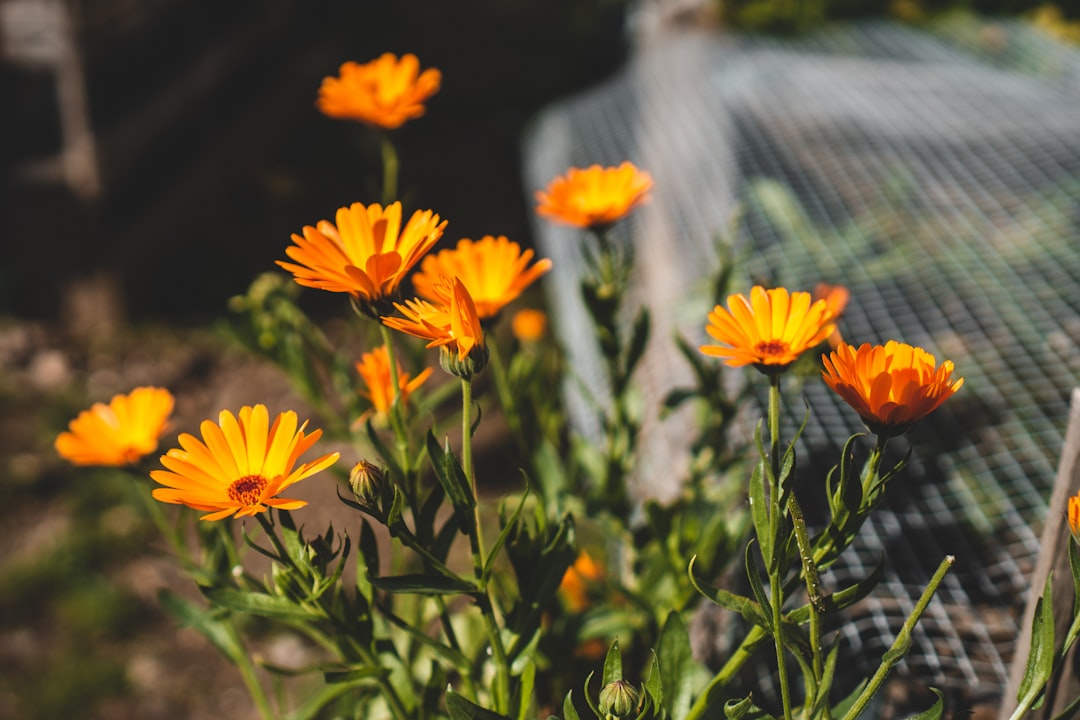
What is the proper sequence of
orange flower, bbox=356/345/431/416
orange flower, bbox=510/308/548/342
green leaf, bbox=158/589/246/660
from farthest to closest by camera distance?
orange flower, bbox=510/308/548/342 < green leaf, bbox=158/589/246/660 < orange flower, bbox=356/345/431/416

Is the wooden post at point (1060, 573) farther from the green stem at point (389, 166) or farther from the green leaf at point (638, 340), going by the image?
the green stem at point (389, 166)

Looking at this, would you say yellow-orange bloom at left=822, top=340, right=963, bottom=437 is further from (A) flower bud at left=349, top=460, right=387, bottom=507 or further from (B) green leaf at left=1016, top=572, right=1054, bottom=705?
(A) flower bud at left=349, top=460, right=387, bottom=507

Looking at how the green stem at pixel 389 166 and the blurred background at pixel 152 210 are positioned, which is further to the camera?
the blurred background at pixel 152 210

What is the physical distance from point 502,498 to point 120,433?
371 mm

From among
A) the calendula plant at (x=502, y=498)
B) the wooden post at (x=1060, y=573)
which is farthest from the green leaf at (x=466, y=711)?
the wooden post at (x=1060, y=573)

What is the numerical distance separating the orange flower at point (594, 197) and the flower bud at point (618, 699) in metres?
0.44

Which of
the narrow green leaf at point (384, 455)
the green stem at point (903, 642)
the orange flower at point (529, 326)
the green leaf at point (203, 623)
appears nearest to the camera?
the green stem at point (903, 642)

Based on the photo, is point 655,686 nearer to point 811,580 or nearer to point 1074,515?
point 811,580

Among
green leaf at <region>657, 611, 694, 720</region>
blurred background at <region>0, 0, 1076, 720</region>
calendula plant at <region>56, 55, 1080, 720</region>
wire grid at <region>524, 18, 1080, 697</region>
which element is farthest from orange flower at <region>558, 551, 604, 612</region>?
blurred background at <region>0, 0, 1076, 720</region>

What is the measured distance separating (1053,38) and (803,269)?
4.78 feet

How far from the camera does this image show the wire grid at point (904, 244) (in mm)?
1235

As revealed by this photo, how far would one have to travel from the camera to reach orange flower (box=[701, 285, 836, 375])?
66 cm

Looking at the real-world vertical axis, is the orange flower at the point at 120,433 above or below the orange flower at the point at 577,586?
above

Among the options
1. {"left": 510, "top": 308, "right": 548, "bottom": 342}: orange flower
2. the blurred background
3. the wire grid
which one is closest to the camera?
the wire grid
